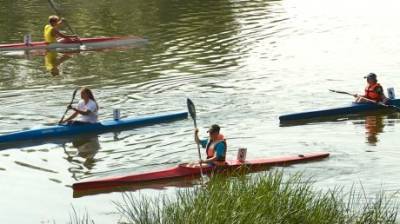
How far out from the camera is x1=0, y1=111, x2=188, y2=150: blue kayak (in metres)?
18.0

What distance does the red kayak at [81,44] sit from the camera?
3028 cm

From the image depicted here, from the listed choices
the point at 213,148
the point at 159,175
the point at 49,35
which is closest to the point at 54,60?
the point at 49,35

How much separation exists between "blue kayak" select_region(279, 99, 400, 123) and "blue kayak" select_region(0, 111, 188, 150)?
2.57 meters

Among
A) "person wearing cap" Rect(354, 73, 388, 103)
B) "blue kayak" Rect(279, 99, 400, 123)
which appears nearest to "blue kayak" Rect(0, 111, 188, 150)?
"blue kayak" Rect(279, 99, 400, 123)

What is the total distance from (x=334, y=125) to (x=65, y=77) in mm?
10165

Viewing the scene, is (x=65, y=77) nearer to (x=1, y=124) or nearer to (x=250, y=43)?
(x=1, y=124)

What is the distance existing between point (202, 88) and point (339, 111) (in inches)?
192

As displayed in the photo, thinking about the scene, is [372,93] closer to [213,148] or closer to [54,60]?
[213,148]

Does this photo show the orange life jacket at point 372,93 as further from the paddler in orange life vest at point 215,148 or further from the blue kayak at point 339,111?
the paddler in orange life vest at point 215,148

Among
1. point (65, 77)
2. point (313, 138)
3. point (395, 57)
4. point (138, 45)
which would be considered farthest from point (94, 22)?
point (313, 138)

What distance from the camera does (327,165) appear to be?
52.0 ft

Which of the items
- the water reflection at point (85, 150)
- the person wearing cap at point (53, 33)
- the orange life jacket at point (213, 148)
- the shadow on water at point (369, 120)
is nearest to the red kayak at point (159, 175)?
the orange life jacket at point (213, 148)

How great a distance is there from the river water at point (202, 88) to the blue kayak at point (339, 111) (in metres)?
0.30

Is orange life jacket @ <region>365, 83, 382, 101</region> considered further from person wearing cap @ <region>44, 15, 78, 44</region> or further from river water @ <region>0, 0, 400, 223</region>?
person wearing cap @ <region>44, 15, 78, 44</region>
